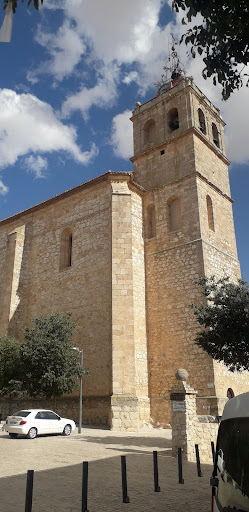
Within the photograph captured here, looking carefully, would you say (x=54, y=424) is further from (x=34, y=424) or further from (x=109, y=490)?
(x=109, y=490)

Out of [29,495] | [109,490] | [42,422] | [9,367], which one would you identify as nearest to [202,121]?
[9,367]

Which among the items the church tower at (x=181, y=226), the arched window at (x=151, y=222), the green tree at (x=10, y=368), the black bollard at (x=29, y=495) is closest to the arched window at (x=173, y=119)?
the church tower at (x=181, y=226)

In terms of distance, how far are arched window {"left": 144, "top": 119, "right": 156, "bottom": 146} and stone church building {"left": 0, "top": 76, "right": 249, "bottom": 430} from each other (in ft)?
0.28

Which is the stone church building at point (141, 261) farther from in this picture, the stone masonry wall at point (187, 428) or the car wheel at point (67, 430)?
the stone masonry wall at point (187, 428)

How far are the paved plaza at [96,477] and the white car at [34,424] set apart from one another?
0.44 m

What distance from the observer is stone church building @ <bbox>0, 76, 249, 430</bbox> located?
1728 centimetres

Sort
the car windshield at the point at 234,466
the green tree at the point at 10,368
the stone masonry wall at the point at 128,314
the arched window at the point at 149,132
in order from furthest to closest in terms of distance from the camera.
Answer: the arched window at the point at 149,132, the green tree at the point at 10,368, the stone masonry wall at the point at 128,314, the car windshield at the point at 234,466

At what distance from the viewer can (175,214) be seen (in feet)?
68.4

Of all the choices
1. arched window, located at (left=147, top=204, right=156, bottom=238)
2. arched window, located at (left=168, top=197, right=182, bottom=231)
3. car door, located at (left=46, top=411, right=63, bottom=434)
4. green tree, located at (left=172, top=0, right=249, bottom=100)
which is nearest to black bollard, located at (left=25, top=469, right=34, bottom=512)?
green tree, located at (left=172, top=0, right=249, bottom=100)

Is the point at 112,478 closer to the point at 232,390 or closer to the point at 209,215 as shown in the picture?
the point at 232,390

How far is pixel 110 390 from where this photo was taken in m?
16.4

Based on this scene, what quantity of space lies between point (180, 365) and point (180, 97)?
49.1ft

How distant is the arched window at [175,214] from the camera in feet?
67.2

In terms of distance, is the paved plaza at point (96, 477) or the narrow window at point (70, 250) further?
the narrow window at point (70, 250)
